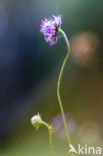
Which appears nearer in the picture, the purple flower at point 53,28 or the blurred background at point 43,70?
the purple flower at point 53,28

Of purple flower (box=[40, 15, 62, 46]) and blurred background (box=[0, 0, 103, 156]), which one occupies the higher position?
blurred background (box=[0, 0, 103, 156])

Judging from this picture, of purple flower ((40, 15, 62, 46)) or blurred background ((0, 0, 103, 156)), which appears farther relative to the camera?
blurred background ((0, 0, 103, 156))

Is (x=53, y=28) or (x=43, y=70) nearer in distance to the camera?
(x=53, y=28)

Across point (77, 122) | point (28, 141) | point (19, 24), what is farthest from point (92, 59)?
point (28, 141)

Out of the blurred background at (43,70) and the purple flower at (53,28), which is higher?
the blurred background at (43,70)

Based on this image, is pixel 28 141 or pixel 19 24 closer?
pixel 28 141

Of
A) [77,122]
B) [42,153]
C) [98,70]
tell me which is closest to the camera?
[42,153]

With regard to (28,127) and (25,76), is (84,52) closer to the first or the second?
(25,76)

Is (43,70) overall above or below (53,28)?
above
